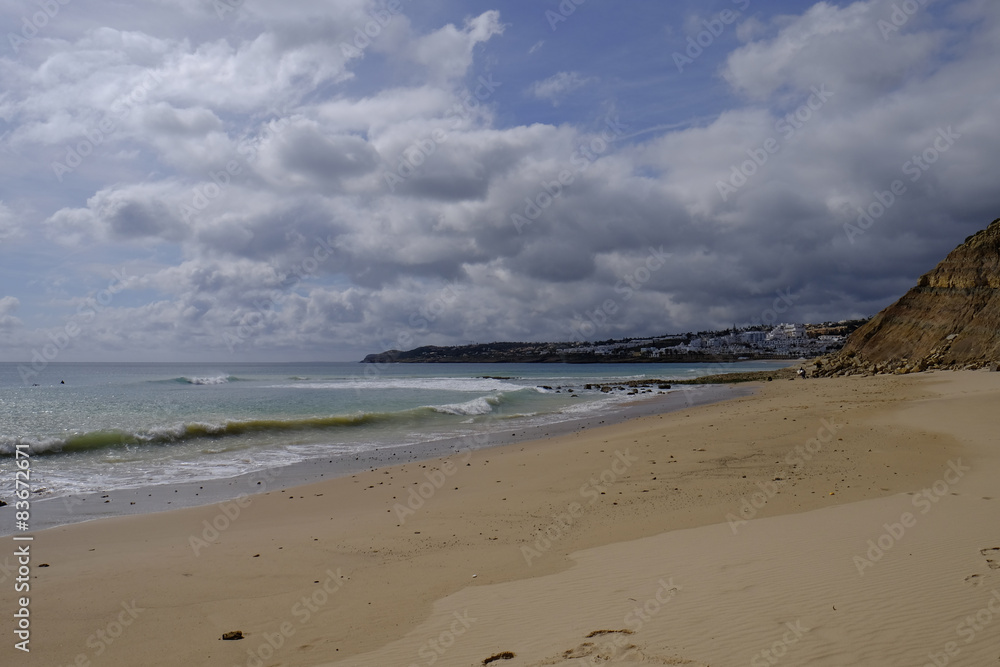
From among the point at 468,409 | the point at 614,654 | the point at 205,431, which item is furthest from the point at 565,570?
the point at 468,409

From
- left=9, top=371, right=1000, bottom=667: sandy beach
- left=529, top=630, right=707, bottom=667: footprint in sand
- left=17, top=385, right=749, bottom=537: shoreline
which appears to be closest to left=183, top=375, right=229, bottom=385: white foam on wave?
left=17, top=385, right=749, bottom=537: shoreline

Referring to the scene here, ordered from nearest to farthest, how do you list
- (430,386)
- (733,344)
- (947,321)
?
(947,321) → (430,386) → (733,344)

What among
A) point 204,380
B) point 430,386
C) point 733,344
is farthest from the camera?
point 733,344

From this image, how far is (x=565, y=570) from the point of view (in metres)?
6.37

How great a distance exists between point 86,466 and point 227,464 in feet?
11.6

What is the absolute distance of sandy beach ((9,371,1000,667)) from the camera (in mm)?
4516

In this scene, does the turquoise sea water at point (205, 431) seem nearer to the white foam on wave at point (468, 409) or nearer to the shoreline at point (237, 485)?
the white foam on wave at point (468, 409)

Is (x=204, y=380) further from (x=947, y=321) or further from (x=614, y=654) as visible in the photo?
(x=614, y=654)

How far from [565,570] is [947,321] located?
127ft

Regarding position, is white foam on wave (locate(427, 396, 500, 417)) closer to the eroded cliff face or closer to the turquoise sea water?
the turquoise sea water

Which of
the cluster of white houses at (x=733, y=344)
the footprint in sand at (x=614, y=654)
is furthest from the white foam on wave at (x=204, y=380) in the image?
the cluster of white houses at (x=733, y=344)

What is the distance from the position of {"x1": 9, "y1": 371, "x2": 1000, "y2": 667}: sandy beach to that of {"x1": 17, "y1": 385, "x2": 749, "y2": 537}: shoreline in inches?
34.2

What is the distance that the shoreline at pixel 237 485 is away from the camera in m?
9.85

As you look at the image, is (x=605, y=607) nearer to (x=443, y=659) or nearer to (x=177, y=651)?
(x=443, y=659)
